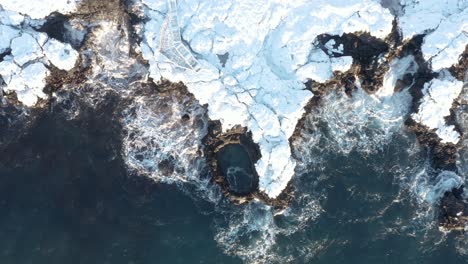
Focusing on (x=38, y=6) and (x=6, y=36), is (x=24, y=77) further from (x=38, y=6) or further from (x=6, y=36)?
(x=38, y=6)

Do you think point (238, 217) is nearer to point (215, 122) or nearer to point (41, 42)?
point (215, 122)

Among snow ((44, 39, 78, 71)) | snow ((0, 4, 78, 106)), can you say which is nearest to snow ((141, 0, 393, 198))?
snow ((44, 39, 78, 71))

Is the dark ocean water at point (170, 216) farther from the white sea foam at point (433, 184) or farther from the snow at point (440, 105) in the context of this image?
the snow at point (440, 105)

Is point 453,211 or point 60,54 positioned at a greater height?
point 60,54

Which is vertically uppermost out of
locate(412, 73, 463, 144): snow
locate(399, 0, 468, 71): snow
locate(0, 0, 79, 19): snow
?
locate(0, 0, 79, 19): snow

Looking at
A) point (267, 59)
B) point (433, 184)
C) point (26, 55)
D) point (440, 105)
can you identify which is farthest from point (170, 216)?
point (440, 105)

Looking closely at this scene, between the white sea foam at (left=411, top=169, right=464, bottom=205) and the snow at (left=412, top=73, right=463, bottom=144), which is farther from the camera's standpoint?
the white sea foam at (left=411, top=169, right=464, bottom=205)

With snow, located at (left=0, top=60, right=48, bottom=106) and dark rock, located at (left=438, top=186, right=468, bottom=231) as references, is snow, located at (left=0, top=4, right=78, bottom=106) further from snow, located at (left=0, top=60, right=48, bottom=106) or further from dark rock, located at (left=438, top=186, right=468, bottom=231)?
dark rock, located at (left=438, top=186, right=468, bottom=231)
